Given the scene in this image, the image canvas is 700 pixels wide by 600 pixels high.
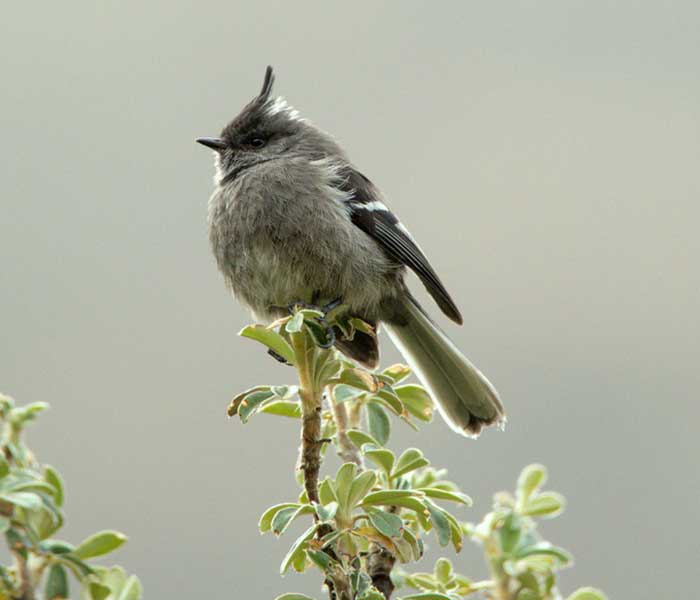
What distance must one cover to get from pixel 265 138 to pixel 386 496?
397 centimetres

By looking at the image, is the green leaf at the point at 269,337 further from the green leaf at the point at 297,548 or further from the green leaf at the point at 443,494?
the green leaf at the point at 297,548

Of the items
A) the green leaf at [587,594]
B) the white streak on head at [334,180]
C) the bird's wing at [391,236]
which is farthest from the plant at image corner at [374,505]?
the white streak on head at [334,180]

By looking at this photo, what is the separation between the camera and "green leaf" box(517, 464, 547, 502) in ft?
7.53

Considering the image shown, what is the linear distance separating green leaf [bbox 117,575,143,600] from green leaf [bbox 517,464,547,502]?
0.86 metres

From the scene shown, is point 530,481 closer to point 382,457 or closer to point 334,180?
point 382,457

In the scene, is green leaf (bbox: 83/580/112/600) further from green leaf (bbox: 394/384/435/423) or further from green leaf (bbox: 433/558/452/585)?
green leaf (bbox: 394/384/435/423)

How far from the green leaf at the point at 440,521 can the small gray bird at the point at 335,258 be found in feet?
6.78

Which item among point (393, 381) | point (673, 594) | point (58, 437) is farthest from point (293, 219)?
point (58, 437)

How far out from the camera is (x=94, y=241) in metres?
15.9

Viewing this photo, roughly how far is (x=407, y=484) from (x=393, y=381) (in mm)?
334

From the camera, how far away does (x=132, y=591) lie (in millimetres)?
1742

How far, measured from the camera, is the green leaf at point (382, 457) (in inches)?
91.6

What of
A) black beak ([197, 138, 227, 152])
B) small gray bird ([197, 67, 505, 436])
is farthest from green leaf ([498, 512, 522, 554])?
black beak ([197, 138, 227, 152])

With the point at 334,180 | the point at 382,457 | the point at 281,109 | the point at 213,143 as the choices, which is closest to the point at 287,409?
the point at 382,457
